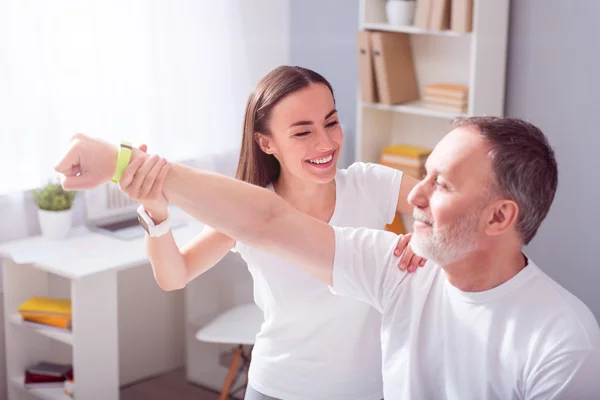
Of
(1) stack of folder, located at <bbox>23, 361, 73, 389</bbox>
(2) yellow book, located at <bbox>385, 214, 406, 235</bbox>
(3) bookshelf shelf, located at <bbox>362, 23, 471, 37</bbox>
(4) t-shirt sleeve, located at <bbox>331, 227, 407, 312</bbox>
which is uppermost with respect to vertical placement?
(3) bookshelf shelf, located at <bbox>362, 23, 471, 37</bbox>

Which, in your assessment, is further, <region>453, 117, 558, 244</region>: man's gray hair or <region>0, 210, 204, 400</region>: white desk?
<region>0, 210, 204, 400</region>: white desk

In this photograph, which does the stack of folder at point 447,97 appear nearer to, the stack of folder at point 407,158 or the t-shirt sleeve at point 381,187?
the stack of folder at point 407,158

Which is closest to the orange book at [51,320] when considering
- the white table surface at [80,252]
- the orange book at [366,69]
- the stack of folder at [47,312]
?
the stack of folder at [47,312]

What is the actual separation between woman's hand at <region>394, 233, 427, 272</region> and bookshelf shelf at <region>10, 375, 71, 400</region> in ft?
6.89

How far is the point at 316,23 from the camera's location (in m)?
4.64

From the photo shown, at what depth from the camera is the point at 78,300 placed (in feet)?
10.8

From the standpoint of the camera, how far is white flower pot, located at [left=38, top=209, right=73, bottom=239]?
3.60 m

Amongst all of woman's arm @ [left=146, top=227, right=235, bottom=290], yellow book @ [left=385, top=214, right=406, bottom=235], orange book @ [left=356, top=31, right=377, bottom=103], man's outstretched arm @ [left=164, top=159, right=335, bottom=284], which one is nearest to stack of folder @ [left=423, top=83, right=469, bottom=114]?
orange book @ [left=356, top=31, right=377, bottom=103]

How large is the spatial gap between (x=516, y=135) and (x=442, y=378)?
42 cm

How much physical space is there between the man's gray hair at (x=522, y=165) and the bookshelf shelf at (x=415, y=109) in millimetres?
2357

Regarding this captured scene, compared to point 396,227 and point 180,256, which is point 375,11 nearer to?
point 396,227

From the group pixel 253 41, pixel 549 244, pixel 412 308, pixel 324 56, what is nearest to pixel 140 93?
pixel 253 41

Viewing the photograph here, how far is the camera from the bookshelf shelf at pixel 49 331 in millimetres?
3344

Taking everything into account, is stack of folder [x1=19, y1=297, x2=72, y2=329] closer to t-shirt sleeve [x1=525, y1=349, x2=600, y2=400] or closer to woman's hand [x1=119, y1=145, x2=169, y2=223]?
woman's hand [x1=119, y1=145, x2=169, y2=223]
